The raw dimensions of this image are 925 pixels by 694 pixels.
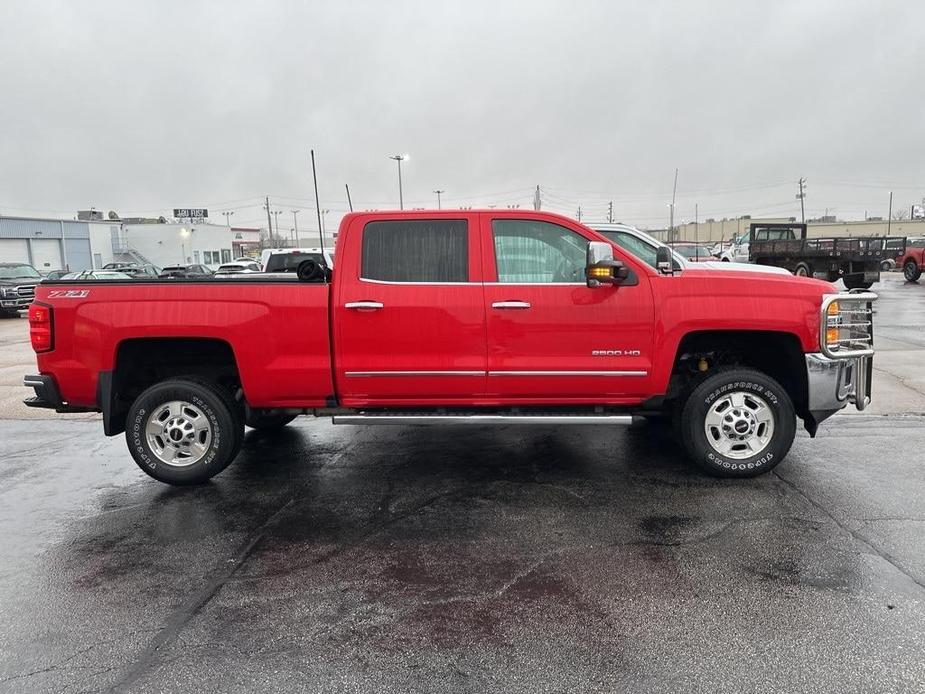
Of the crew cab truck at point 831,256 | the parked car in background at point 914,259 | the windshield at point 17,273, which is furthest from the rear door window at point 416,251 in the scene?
the parked car in background at point 914,259

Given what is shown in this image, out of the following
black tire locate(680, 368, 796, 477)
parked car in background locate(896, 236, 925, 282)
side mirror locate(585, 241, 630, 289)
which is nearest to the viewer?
side mirror locate(585, 241, 630, 289)

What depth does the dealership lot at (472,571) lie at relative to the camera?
2.83 m

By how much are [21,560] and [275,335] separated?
2.07 meters

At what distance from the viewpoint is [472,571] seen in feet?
12.0

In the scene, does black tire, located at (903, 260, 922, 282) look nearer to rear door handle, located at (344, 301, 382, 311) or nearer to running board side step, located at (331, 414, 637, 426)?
running board side step, located at (331, 414, 637, 426)

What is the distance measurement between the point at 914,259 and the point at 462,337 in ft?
100

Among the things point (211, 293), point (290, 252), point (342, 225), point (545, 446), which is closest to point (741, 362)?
point (545, 446)

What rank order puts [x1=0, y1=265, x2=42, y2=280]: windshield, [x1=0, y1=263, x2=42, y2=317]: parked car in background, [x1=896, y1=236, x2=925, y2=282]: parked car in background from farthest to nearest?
[x1=896, y1=236, x2=925, y2=282]: parked car in background, [x1=0, y1=265, x2=42, y2=280]: windshield, [x1=0, y1=263, x2=42, y2=317]: parked car in background

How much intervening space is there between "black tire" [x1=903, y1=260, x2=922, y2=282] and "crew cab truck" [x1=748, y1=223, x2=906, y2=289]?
5.96m

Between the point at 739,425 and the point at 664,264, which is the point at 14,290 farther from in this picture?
the point at 739,425

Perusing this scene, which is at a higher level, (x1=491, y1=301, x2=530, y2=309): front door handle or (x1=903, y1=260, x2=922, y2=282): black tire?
(x1=491, y1=301, x2=530, y2=309): front door handle

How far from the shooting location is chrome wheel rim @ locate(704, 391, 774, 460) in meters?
4.95

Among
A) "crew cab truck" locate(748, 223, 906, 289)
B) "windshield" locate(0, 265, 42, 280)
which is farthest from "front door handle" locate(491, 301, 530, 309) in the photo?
"windshield" locate(0, 265, 42, 280)

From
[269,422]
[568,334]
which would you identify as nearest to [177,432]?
[269,422]
